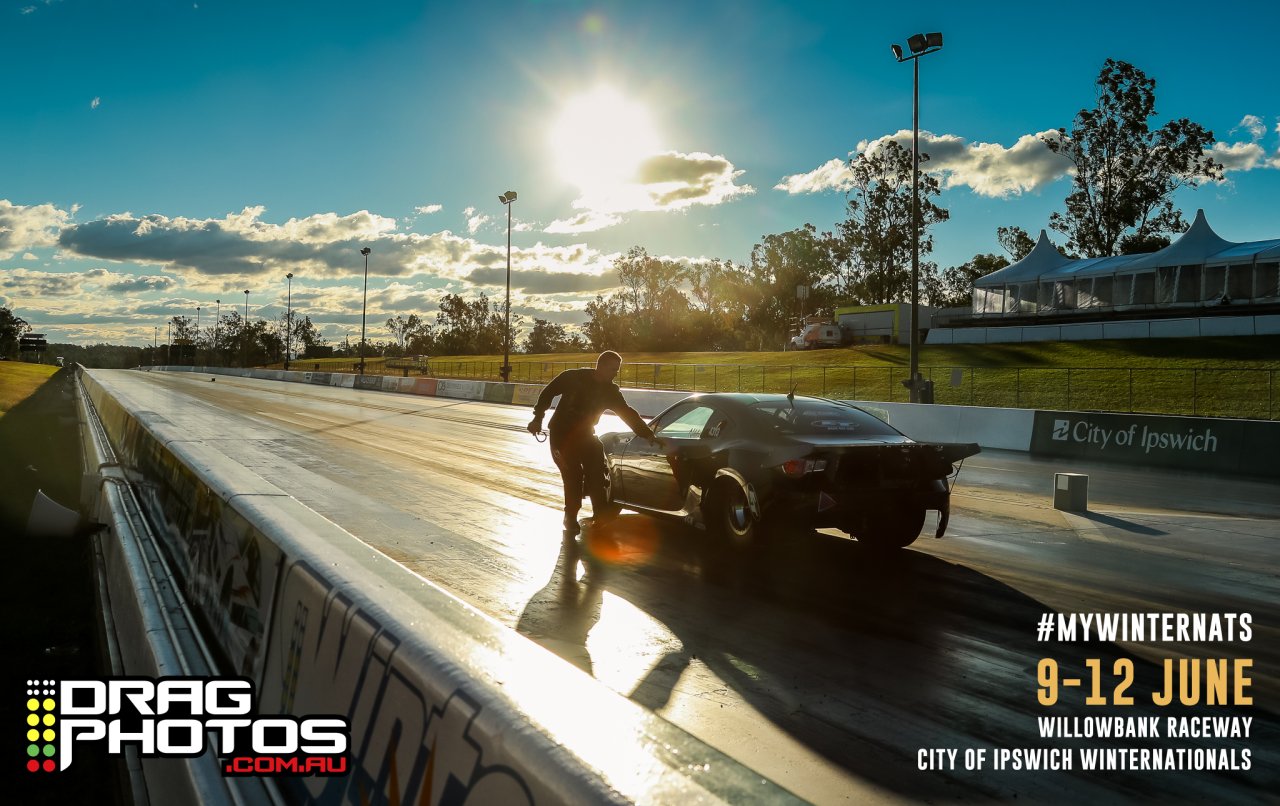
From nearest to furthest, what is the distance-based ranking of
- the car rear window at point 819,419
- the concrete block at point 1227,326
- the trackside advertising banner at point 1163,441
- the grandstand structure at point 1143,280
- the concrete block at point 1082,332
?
the car rear window at point 819,419 < the trackside advertising banner at point 1163,441 < the concrete block at point 1227,326 < the grandstand structure at point 1143,280 < the concrete block at point 1082,332

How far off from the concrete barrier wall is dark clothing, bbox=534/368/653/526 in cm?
425

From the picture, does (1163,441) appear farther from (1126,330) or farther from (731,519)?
(1126,330)

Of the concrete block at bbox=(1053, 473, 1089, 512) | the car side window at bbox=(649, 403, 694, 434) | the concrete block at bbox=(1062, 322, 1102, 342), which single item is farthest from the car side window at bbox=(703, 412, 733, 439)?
the concrete block at bbox=(1062, 322, 1102, 342)

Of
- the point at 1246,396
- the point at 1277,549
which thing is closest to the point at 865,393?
the point at 1246,396

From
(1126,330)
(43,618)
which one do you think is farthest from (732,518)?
(1126,330)

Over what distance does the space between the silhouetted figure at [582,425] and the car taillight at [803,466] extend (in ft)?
6.18

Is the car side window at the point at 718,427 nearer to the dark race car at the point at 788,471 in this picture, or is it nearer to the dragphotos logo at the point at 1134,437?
the dark race car at the point at 788,471

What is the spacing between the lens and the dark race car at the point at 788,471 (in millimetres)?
7238

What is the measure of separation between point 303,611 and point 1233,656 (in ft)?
17.1

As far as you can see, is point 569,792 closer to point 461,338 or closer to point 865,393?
point 865,393

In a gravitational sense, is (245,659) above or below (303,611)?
below

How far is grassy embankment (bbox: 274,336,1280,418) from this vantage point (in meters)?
29.6

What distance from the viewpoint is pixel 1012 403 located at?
33.6 meters

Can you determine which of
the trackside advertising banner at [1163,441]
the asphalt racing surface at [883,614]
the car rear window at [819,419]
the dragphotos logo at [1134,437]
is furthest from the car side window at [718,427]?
the dragphotos logo at [1134,437]
